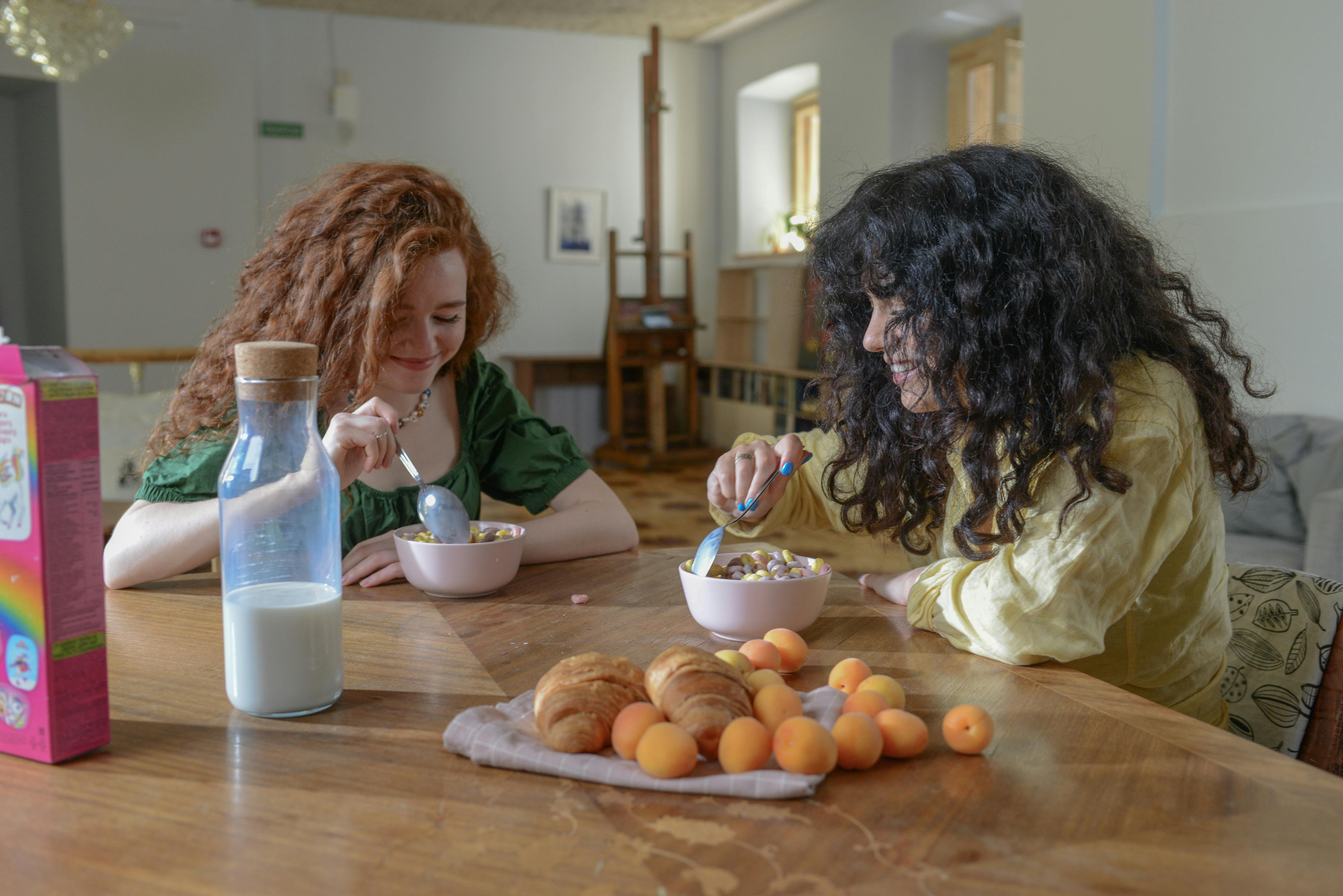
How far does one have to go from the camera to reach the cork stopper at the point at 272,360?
75cm

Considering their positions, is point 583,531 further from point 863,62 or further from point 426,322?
point 863,62

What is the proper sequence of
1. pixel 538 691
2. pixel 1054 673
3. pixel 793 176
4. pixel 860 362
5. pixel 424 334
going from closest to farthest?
pixel 538 691
pixel 1054 673
pixel 860 362
pixel 424 334
pixel 793 176

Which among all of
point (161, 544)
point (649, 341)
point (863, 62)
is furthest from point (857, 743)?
point (649, 341)

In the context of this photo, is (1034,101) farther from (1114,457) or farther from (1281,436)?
(1114,457)

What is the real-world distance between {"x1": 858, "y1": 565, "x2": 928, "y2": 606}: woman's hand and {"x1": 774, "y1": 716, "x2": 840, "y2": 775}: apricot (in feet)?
1.63

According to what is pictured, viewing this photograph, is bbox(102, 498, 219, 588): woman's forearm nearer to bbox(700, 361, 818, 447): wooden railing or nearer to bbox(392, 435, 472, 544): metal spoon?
bbox(392, 435, 472, 544): metal spoon

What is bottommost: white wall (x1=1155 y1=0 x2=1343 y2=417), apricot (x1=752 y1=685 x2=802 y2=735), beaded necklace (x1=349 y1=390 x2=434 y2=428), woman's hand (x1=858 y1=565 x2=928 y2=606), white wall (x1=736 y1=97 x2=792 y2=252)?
woman's hand (x1=858 y1=565 x2=928 y2=606)

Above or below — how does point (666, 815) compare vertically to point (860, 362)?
below

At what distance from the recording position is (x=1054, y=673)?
3.20 ft

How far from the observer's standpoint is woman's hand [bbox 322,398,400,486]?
3.58 ft

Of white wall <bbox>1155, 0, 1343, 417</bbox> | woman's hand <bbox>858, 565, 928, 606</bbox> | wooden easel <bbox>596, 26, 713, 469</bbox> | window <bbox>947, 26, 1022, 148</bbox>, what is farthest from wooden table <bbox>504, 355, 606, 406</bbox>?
woman's hand <bbox>858, 565, 928, 606</bbox>

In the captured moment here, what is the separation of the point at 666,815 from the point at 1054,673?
1.56 ft

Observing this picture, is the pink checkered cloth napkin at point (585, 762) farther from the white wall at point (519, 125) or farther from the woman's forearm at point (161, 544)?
the white wall at point (519, 125)

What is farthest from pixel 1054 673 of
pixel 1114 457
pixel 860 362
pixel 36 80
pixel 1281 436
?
pixel 36 80
